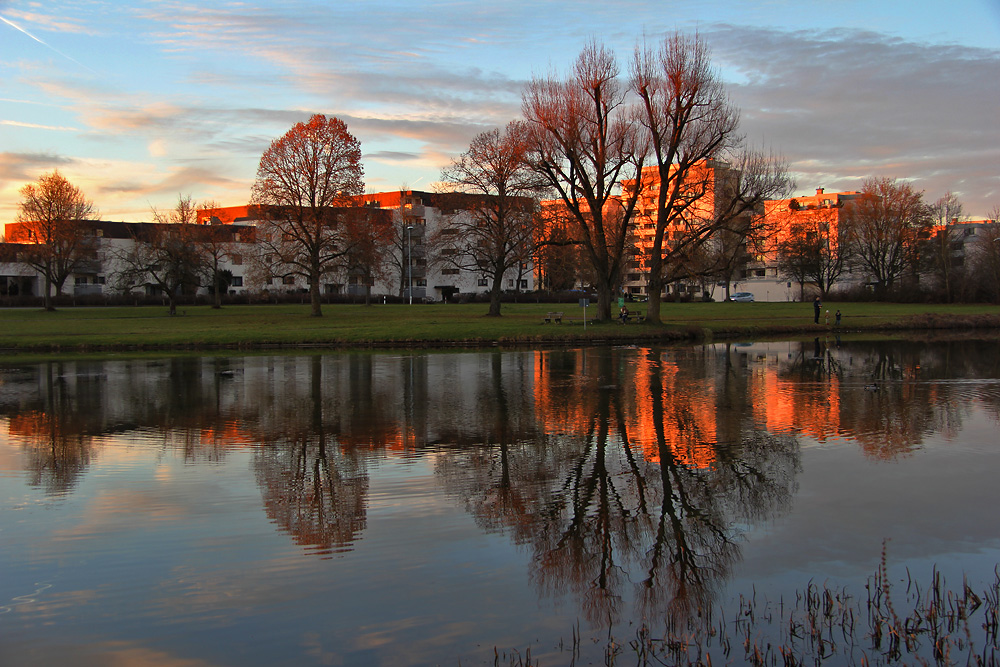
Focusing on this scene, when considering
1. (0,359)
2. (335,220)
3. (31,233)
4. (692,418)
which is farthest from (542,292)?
(692,418)

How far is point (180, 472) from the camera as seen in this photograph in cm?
1245

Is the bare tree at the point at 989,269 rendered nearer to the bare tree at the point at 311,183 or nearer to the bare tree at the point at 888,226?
the bare tree at the point at 888,226

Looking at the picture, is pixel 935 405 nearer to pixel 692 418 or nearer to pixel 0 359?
pixel 692 418

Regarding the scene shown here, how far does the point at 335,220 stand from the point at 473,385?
3715 cm

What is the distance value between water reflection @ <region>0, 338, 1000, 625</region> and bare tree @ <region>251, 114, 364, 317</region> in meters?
26.3

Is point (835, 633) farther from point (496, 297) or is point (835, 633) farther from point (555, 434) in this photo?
point (496, 297)

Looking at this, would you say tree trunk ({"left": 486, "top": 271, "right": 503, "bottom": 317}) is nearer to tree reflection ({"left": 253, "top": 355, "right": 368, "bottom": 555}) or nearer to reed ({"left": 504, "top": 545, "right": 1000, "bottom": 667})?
tree reflection ({"left": 253, "top": 355, "right": 368, "bottom": 555})

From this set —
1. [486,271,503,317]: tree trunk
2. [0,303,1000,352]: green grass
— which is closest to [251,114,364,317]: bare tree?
[0,303,1000,352]: green grass

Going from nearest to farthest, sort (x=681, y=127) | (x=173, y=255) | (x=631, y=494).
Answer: (x=631, y=494) → (x=681, y=127) → (x=173, y=255)

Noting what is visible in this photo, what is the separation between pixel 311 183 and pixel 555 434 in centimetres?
4434

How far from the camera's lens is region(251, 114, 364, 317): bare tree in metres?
54.3

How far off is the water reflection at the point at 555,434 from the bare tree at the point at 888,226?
6715 centimetres

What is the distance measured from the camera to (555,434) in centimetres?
1513

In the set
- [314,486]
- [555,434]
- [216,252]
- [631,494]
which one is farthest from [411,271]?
[631,494]
